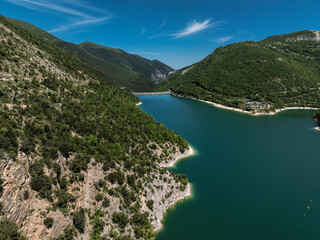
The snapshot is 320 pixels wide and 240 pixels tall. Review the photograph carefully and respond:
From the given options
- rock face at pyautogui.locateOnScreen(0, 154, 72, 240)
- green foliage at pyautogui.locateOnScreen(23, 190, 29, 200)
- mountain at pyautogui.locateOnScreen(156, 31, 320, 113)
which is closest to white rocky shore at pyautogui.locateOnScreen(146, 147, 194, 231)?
rock face at pyautogui.locateOnScreen(0, 154, 72, 240)

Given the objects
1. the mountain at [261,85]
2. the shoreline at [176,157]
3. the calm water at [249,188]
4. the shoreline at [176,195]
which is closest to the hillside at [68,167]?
the shoreline at [176,195]

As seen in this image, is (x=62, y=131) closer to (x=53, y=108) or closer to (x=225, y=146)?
(x=53, y=108)

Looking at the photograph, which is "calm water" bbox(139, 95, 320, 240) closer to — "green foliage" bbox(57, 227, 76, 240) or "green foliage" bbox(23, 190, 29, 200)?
"green foliage" bbox(57, 227, 76, 240)

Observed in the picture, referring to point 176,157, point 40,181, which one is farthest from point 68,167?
point 176,157

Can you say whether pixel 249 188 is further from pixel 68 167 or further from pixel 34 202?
pixel 34 202

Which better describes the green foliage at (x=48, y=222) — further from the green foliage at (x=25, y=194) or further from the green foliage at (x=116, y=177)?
the green foliage at (x=116, y=177)
